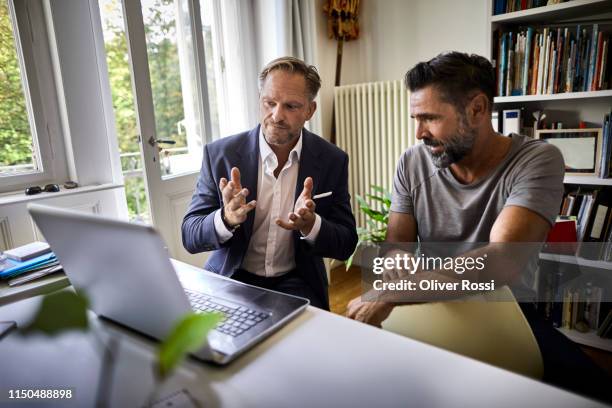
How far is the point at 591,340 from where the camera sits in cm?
200

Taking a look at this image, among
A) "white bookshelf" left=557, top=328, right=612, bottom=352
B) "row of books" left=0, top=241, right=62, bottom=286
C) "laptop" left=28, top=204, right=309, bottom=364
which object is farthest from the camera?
"white bookshelf" left=557, top=328, right=612, bottom=352

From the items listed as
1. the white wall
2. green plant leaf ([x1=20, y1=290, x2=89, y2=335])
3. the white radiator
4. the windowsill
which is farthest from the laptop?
the white wall

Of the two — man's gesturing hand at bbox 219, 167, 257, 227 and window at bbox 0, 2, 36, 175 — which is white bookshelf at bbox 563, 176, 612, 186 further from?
window at bbox 0, 2, 36, 175

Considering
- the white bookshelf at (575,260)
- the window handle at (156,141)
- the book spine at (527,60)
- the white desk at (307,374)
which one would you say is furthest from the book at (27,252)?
the book spine at (527,60)

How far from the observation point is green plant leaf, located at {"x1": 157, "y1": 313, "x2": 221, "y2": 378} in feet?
0.86

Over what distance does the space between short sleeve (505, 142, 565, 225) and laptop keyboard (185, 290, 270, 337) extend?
77cm

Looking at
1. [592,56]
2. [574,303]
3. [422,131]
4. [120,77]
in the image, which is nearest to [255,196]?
[422,131]

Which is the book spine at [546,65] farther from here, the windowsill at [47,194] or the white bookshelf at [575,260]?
the windowsill at [47,194]

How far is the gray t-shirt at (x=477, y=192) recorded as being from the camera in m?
1.13

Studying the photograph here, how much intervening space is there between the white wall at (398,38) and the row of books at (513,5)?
19.8 inches

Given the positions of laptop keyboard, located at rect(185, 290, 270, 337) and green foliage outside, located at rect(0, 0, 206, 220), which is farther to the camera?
green foliage outside, located at rect(0, 0, 206, 220)

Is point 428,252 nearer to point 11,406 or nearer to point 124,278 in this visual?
point 124,278

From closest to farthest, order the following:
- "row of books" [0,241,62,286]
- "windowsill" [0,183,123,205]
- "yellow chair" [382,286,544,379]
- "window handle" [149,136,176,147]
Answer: "yellow chair" [382,286,544,379]
"row of books" [0,241,62,286]
"windowsill" [0,183,123,205]
"window handle" [149,136,176,147]

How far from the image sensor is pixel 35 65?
1889 millimetres
